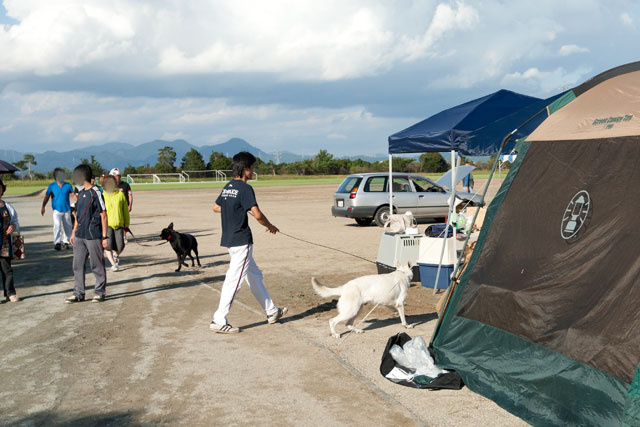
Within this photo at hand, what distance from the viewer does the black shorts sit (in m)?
11.3

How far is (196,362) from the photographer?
589cm

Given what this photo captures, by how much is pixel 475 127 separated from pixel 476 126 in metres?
0.03

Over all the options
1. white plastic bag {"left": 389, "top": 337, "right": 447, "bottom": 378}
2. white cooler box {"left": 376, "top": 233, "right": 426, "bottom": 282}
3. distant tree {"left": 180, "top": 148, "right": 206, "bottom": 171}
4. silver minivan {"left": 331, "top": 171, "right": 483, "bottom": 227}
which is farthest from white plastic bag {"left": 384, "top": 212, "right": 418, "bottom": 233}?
distant tree {"left": 180, "top": 148, "right": 206, "bottom": 171}

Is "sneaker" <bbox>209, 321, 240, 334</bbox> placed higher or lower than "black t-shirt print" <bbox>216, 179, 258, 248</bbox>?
lower

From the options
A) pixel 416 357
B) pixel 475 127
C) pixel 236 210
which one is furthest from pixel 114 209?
pixel 416 357

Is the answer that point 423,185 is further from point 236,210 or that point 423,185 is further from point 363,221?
point 236,210

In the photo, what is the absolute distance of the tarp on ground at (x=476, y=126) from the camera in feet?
26.4

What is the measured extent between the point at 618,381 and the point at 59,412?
4169mm

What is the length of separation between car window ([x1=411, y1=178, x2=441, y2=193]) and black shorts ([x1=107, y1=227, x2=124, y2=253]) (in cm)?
1085

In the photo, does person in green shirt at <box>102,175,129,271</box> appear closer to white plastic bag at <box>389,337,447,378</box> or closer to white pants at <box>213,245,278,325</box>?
white pants at <box>213,245,278,325</box>

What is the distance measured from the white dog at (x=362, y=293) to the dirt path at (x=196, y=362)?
278 millimetres

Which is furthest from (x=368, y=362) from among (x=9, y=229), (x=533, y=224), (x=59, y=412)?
(x=9, y=229)

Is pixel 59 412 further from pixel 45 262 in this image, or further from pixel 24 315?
pixel 45 262

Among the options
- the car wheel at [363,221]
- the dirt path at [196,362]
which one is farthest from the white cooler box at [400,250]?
the car wheel at [363,221]
